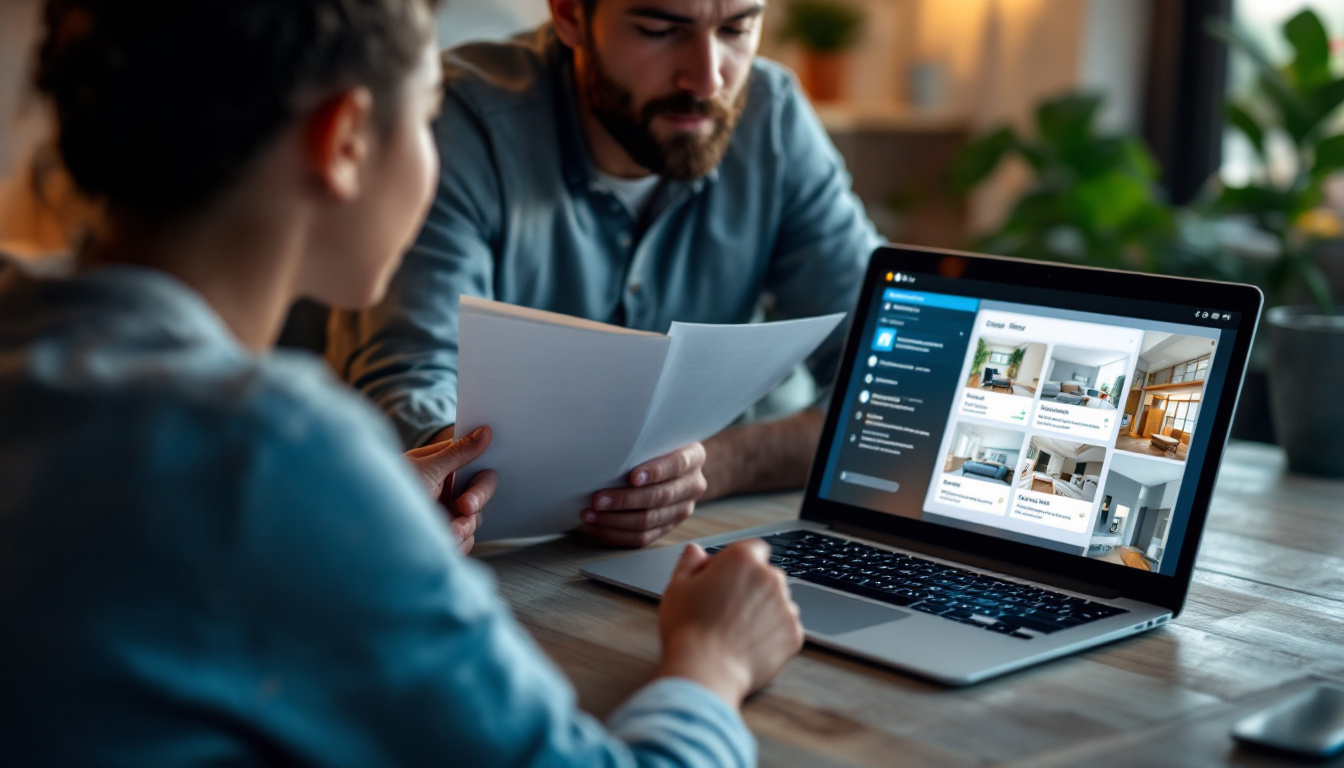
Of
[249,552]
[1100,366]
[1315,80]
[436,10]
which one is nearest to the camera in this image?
[249,552]

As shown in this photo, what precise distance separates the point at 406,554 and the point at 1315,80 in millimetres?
2352

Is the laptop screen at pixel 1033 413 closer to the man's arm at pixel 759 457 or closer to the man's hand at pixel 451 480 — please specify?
the man's arm at pixel 759 457

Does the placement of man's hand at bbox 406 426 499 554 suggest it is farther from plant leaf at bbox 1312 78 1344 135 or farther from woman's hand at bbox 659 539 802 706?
plant leaf at bbox 1312 78 1344 135

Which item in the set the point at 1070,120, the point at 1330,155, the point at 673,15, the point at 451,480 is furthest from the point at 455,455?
the point at 1070,120

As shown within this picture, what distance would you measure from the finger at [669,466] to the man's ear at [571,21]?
62cm

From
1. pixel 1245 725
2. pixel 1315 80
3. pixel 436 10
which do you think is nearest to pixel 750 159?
pixel 436 10

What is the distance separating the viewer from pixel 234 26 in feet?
1.83

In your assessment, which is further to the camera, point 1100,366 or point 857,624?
point 1100,366

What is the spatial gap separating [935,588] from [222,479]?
0.59m

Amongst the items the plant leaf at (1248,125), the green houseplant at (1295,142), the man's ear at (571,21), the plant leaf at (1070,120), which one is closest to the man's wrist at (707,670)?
the man's ear at (571,21)

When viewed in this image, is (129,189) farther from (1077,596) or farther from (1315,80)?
(1315,80)

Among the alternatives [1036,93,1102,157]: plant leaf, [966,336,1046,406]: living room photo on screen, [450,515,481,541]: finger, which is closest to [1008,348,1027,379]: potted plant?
[966,336,1046,406]: living room photo on screen

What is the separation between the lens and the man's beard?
58.4 inches

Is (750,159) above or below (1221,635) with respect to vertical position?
above
